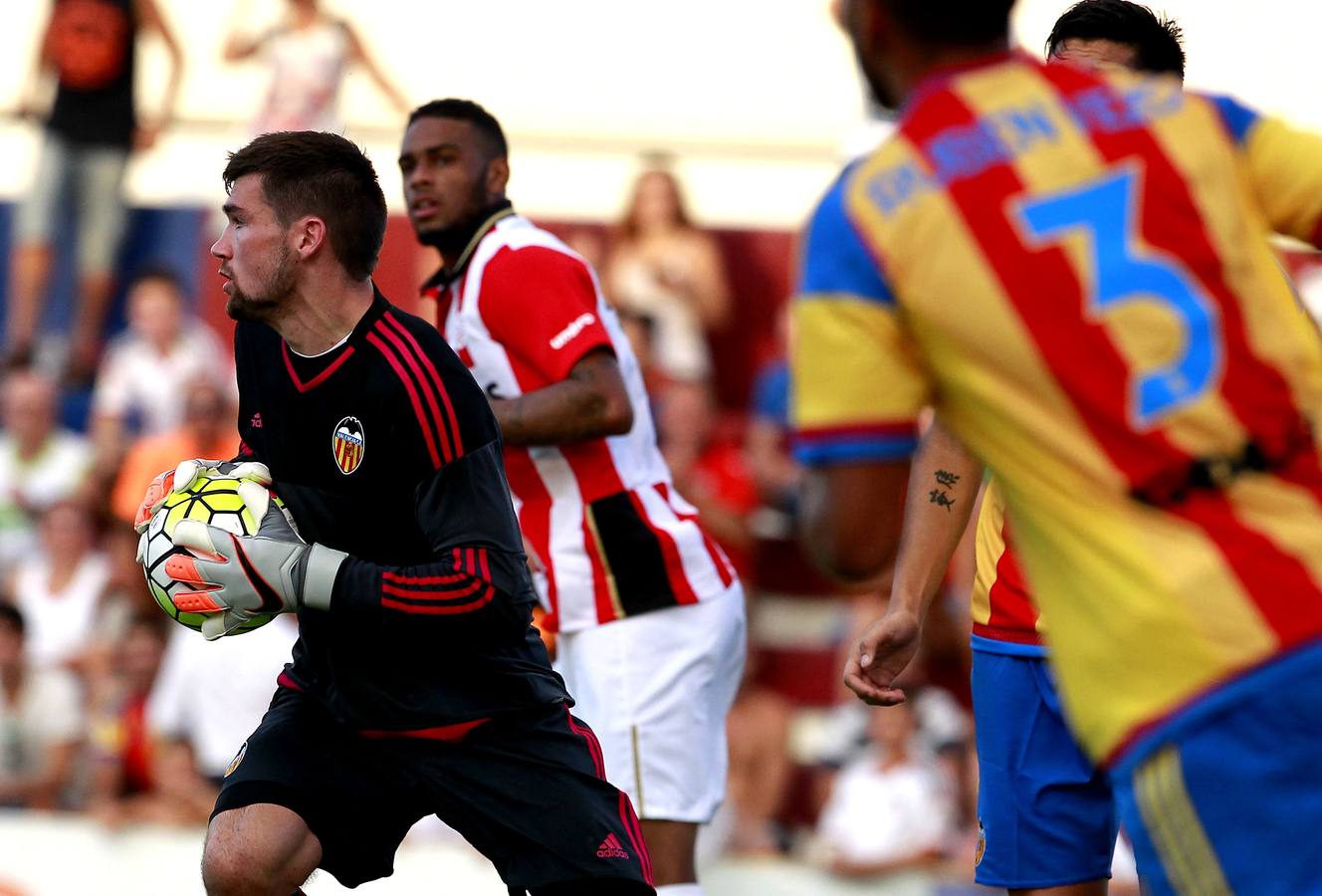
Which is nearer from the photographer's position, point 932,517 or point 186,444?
point 932,517

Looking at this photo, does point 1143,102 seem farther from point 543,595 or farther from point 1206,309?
point 543,595

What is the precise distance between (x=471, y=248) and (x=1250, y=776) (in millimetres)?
3443

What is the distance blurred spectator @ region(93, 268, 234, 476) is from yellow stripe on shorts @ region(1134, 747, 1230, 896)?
839cm

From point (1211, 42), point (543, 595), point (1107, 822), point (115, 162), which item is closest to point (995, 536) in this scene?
point (1107, 822)

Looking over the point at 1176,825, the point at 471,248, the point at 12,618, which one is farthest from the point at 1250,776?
the point at 12,618

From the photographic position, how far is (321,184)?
4539 millimetres

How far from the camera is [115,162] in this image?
11555 mm

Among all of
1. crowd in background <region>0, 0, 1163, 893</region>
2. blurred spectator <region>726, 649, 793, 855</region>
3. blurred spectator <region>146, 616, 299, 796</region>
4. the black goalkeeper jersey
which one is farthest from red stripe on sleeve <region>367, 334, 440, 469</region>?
blurred spectator <region>726, 649, 793, 855</region>

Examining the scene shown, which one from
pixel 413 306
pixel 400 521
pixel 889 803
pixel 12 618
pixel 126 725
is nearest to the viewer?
pixel 400 521

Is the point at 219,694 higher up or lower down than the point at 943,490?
lower down

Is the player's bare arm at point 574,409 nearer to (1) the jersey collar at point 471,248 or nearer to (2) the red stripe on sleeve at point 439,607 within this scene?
(1) the jersey collar at point 471,248

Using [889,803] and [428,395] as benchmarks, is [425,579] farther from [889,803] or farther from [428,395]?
[889,803]

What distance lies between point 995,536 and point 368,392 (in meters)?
1.57

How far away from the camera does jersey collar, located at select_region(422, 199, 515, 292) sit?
5.71 m
